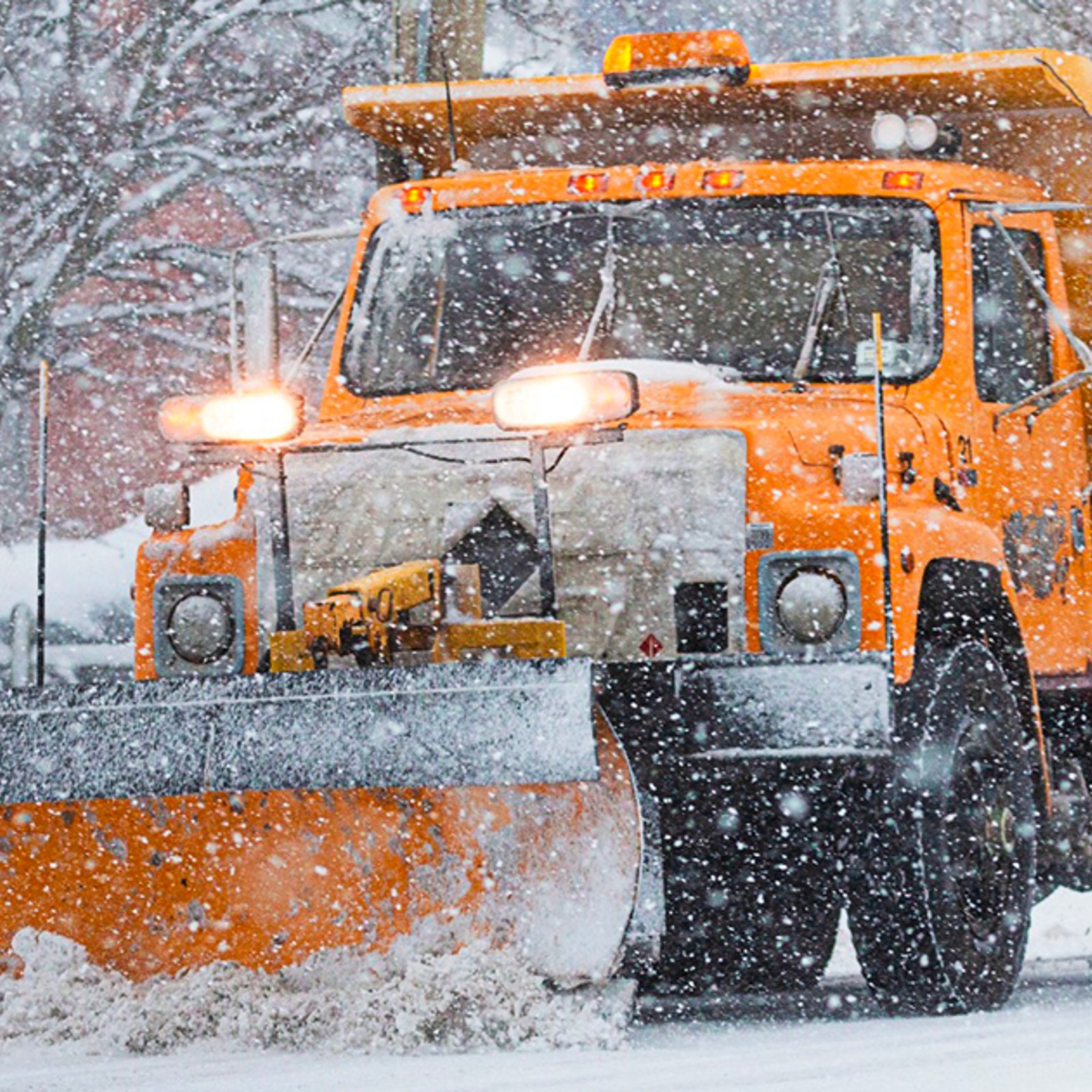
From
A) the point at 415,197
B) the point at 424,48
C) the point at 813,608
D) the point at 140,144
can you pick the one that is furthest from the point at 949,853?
the point at 140,144

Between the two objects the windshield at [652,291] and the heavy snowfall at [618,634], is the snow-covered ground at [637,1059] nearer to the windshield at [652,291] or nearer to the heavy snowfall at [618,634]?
the heavy snowfall at [618,634]

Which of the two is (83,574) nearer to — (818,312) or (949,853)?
(818,312)

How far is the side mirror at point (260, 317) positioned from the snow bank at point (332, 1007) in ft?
5.98

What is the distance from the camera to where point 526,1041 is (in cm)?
563

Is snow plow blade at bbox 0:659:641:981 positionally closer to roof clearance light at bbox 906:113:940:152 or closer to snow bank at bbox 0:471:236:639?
roof clearance light at bbox 906:113:940:152

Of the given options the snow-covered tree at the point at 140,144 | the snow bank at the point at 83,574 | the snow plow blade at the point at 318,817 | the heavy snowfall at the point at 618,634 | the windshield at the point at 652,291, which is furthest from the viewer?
the snow-covered tree at the point at 140,144

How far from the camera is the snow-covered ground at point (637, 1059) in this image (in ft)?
16.7

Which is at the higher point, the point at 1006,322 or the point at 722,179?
the point at 722,179

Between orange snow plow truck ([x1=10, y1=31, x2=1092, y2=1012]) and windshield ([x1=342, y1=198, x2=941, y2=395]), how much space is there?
0.04 feet

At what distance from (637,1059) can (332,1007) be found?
2.36ft

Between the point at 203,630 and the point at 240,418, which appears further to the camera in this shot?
the point at 203,630

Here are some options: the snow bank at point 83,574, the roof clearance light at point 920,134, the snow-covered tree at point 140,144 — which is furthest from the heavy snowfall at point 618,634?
the snow-covered tree at point 140,144

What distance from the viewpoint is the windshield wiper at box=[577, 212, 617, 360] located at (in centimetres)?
744

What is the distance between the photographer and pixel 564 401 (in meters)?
5.96
